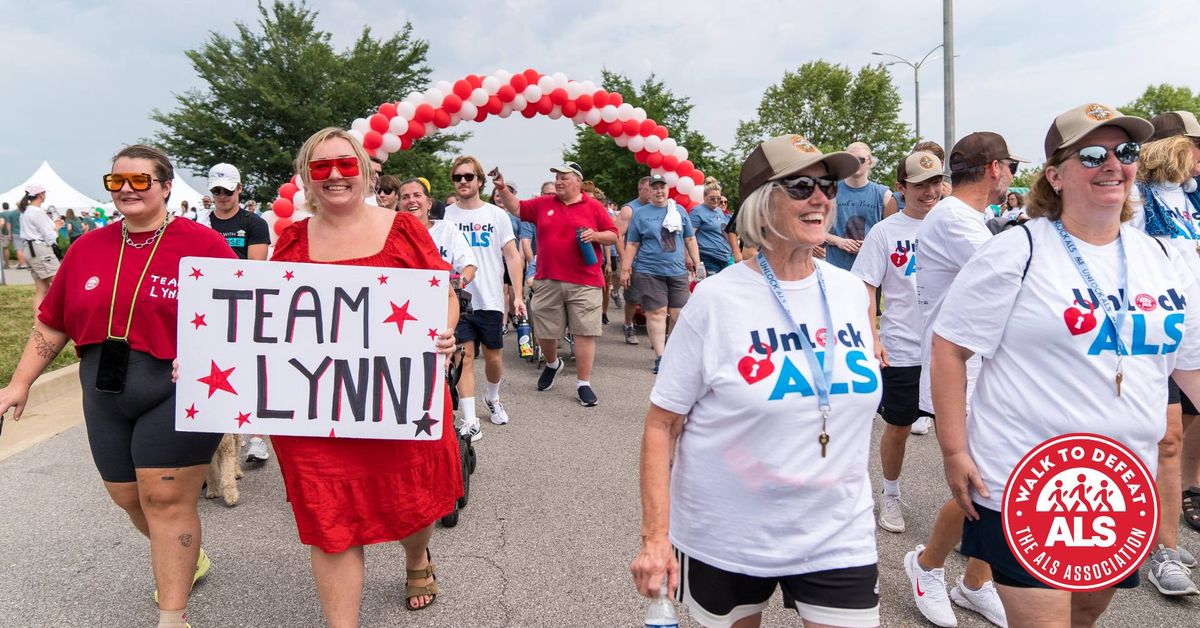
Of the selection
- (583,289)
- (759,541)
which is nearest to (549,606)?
(759,541)

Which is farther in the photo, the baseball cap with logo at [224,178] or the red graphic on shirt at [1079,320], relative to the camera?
the baseball cap with logo at [224,178]

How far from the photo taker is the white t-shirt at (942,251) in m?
3.27

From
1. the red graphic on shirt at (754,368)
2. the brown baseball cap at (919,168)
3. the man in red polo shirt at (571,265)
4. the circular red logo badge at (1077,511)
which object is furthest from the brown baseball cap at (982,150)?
the man in red polo shirt at (571,265)

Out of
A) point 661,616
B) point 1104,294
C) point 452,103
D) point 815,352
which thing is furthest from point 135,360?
point 452,103

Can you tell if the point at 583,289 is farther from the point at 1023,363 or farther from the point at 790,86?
the point at 790,86

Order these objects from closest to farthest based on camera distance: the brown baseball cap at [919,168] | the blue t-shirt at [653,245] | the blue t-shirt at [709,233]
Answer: the brown baseball cap at [919,168] → the blue t-shirt at [653,245] → the blue t-shirt at [709,233]

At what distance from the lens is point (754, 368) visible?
1.83 meters

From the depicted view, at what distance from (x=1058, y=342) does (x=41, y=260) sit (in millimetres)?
14280

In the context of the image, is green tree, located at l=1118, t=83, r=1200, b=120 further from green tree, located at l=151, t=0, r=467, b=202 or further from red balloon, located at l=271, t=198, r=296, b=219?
red balloon, located at l=271, t=198, r=296, b=219

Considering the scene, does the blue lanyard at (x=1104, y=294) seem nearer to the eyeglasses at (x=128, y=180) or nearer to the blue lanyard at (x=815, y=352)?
the blue lanyard at (x=815, y=352)

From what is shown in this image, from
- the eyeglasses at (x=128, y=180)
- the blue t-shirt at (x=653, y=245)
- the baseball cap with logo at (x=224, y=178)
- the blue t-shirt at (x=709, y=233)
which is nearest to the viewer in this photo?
the eyeglasses at (x=128, y=180)

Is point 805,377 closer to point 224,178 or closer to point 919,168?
point 919,168

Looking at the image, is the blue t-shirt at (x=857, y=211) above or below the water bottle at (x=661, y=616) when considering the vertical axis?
above

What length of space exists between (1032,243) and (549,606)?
2.28 meters
